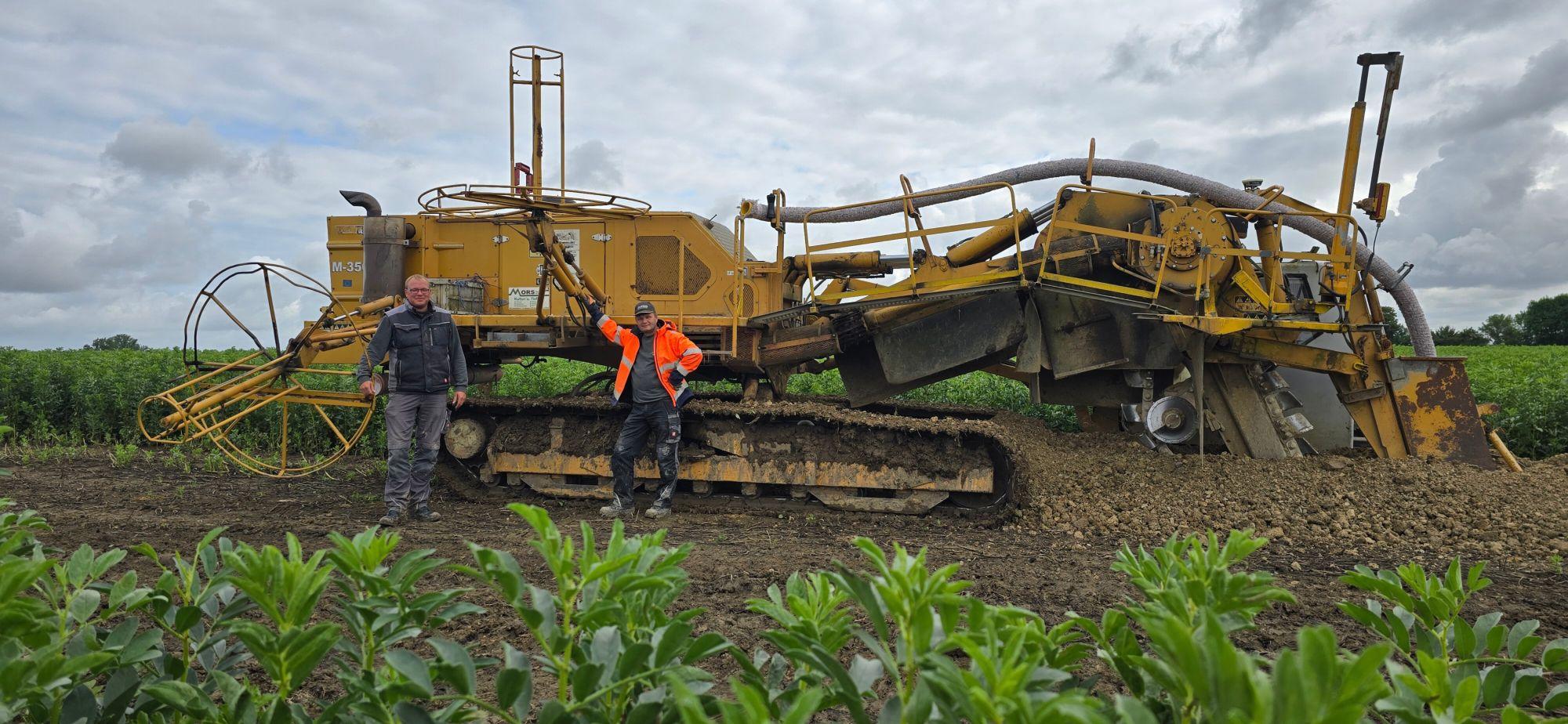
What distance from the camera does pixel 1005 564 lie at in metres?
6.13

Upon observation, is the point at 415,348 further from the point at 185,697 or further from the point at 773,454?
the point at 185,697

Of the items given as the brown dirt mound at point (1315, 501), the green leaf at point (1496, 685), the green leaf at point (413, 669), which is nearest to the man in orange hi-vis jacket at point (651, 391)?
the brown dirt mound at point (1315, 501)

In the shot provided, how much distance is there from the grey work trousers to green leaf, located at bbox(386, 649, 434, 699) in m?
6.74

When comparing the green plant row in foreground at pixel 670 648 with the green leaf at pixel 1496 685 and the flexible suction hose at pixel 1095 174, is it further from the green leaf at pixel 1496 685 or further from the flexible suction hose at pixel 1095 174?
the flexible suction hose at pixel 1095 174

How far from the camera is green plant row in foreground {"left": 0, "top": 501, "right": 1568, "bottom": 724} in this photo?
1.22 metres

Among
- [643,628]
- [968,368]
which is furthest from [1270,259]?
[643,628]

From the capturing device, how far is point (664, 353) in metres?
7.82

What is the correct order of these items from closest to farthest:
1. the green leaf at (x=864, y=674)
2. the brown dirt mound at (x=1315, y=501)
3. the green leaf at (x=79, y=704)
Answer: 1. the green leaf at (x=864, y=674)
2. the green leaf at (x=79, y=704)
3. the brown dirt mound at (x=1315, y=501)

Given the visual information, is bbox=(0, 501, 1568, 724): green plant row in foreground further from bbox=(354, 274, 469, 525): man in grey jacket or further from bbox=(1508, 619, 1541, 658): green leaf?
bbox=(354, 274, 469, 525): man in grey jacket

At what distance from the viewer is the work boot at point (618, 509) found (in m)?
7.88

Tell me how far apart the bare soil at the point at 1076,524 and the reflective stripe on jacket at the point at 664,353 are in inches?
42.4

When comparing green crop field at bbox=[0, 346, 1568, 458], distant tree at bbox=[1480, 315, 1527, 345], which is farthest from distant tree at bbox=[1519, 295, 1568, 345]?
green crop field at bbox=[0, 346, 1568, 458]

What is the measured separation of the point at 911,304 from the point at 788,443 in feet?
5.23

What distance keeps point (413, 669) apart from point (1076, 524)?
6.52 m
